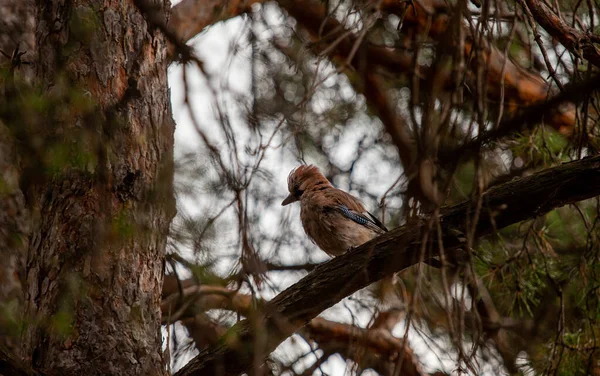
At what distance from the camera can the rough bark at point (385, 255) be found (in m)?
3.36

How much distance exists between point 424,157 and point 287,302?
1799mm

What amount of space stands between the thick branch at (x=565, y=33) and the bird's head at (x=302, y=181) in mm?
3026

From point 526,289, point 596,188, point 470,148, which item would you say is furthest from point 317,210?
point 470,148

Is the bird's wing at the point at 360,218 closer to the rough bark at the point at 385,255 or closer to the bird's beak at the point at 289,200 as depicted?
the bird's beak at the point at 289,200

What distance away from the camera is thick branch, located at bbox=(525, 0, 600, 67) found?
3650 millimetres

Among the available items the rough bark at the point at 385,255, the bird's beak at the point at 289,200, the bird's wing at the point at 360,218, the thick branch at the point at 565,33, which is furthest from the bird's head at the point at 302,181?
the thick branch at the point at 565,33

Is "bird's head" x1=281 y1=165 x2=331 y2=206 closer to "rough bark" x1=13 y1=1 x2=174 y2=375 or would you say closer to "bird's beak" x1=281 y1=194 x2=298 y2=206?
"bird's beak" x1=281 y1=194 x2=298 y2=206

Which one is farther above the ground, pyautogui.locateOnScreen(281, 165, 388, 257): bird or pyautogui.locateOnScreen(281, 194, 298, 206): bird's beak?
pyautogui.locateOnScreen(281, 194, 298, 206): bird's beak

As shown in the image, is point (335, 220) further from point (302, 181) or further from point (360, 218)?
point (302, 181)

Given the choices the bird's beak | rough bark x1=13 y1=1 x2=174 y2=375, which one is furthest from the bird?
rough bark x1=13 y1=1 x2=174 y2=375

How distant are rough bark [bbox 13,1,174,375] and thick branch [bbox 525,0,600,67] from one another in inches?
72.2

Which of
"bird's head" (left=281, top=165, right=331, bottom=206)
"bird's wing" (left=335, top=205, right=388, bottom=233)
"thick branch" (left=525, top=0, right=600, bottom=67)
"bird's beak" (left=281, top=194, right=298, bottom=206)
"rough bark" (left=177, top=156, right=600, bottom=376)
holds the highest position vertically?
"bird's head" (left=281, top=165, right=331, bottom=206)

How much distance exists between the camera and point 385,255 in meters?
3.61

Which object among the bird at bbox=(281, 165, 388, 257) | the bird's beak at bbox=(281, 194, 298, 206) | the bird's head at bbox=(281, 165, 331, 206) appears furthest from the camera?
the bird's head at bbox=(281, 165, 331, 206)
